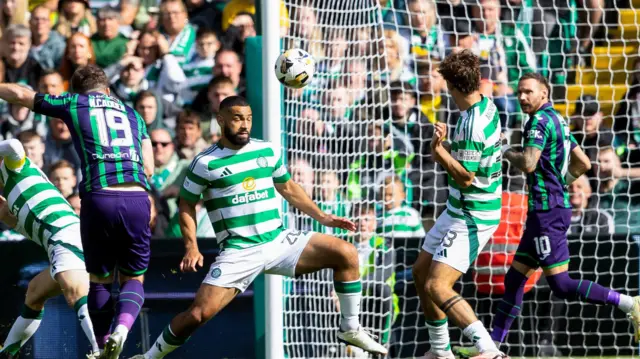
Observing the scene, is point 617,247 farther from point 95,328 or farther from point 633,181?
point 95,328

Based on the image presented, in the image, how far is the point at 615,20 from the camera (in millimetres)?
10375

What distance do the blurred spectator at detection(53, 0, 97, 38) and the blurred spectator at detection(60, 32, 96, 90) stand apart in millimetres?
228

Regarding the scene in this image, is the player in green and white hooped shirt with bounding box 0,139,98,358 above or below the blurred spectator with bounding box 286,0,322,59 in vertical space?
below

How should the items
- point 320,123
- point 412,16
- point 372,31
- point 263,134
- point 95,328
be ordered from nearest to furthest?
1. point 95,328
2. point 263,134
3. point 320,123
4. point 372,31
5. point 412,16

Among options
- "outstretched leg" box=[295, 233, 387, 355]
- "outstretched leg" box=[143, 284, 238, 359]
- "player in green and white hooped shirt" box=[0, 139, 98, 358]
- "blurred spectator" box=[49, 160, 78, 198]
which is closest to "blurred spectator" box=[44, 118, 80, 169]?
"blurred spectator" box=[49, 160, 78, 198]

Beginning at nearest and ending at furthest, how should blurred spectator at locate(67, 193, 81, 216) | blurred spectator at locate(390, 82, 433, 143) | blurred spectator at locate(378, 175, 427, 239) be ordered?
blurred spectator at locate(378, 175, 427, 239)
blurred spectator at locate(67, 193, 81, 216)
blurred spectator at locate(390, 82, 433, 143)

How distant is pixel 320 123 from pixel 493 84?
220 cm

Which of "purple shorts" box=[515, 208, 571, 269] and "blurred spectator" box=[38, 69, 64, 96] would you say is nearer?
"purple shorts" box=[515, 208, 571, 269]

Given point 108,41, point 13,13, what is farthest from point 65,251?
point 13,13

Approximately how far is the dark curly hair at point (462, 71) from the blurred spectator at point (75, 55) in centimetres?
474

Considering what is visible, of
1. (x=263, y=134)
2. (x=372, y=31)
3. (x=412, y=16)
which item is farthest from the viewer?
(x=412, y=16)

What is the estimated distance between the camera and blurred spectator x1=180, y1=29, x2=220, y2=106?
1019cm

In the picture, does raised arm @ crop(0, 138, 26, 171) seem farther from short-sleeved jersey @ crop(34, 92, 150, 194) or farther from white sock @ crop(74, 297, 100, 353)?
white sock @ crop(74, 297, 100, 353)

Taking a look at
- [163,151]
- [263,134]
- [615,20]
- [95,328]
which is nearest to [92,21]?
[163,151]
